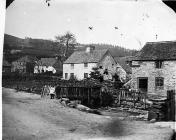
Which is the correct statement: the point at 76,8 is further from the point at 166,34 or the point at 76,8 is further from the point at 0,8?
the point at 166,34

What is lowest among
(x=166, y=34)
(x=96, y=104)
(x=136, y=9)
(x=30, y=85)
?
(x=96, y=104)

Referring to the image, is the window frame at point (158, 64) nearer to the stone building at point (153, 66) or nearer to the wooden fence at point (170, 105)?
the stone building at point (153, 66)

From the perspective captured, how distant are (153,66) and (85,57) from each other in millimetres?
20942

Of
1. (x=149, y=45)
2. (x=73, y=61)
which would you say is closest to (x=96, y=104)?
(x=149, y=45)

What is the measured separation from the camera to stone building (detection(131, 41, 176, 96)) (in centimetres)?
1680

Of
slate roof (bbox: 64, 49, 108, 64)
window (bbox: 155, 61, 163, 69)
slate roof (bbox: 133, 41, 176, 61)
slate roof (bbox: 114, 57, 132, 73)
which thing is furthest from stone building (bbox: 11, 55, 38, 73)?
slate roof (bbox: 64, 49, 108, 64)

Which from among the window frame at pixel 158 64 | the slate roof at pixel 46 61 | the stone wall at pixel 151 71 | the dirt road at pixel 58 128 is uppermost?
the slate roof at pixel 46 61

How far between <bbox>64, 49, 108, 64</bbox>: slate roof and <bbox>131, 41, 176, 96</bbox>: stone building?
16039 mm

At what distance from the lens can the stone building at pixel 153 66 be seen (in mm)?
16795

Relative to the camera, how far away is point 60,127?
28.5 ft

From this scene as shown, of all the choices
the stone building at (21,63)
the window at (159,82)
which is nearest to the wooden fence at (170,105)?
the stone building at (21,63)

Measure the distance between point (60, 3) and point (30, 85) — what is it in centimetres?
1429

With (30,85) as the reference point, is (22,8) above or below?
above

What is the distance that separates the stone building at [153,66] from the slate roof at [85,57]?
1604 centimetres
